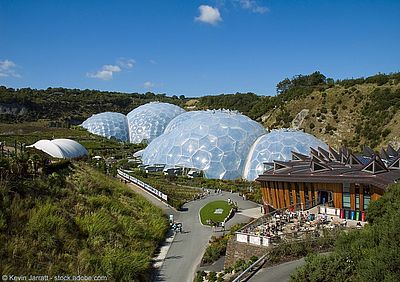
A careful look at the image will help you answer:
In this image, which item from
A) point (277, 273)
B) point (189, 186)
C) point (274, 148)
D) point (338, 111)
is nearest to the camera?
point (277, 273)

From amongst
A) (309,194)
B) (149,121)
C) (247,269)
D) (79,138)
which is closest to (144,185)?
(309,194)

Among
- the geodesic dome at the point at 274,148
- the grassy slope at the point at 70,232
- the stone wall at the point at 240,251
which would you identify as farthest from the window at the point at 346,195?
the geodesic dome at the point at 274,148

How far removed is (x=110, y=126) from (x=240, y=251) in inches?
2324

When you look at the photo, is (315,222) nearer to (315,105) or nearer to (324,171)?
(324,171)

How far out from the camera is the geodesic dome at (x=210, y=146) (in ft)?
132

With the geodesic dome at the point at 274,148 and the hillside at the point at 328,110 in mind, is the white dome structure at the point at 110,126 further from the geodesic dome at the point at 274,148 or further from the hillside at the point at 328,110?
the geodesic dome at the point at 274,148

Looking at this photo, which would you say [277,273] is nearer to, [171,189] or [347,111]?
[171,189]

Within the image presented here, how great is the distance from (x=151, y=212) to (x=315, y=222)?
10.1 meters

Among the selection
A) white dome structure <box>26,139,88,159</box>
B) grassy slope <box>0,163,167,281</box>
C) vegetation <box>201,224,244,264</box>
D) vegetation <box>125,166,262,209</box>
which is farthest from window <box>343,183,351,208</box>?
white dome structure <box>26,139,88,159</box>

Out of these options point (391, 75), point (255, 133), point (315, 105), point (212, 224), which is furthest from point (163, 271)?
point (391, 75)

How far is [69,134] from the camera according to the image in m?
68.0

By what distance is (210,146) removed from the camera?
136 ft

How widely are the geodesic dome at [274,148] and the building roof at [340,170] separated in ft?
31.6

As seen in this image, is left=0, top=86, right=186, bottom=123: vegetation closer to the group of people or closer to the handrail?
the group of people
